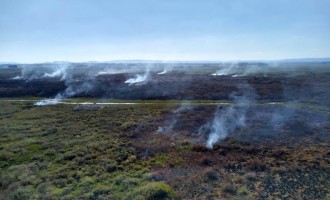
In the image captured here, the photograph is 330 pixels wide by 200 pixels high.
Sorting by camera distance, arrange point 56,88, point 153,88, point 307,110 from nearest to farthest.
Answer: point 307,110, point 153,88, point 56,88

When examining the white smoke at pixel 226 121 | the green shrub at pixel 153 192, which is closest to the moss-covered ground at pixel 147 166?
the green shrub at pixel 153 192

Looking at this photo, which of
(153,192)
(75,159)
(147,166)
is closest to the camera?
(153,192)

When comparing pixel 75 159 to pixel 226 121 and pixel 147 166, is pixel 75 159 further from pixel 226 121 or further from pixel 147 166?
pixel 226 121

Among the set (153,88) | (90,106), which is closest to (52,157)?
(90,106)

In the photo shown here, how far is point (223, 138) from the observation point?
32.1 meters

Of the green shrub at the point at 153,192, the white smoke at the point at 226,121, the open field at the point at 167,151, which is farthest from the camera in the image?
the white smoke at the point at 226,121

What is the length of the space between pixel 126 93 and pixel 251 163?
47.7 meters

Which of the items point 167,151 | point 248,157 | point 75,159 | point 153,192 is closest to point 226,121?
point 248,157

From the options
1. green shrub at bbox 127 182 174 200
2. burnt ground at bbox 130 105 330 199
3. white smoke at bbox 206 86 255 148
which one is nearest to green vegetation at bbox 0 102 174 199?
green shrub at bbox 127 182 174 200

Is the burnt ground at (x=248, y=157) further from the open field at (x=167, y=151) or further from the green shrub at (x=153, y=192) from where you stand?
the green shrub at (x=153, y=192)

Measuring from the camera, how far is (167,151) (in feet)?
95.3

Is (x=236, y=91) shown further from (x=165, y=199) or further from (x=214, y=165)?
(x=165, y=199)

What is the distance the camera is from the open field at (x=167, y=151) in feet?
68.9

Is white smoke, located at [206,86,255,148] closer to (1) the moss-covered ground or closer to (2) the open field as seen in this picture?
(2) the open field
